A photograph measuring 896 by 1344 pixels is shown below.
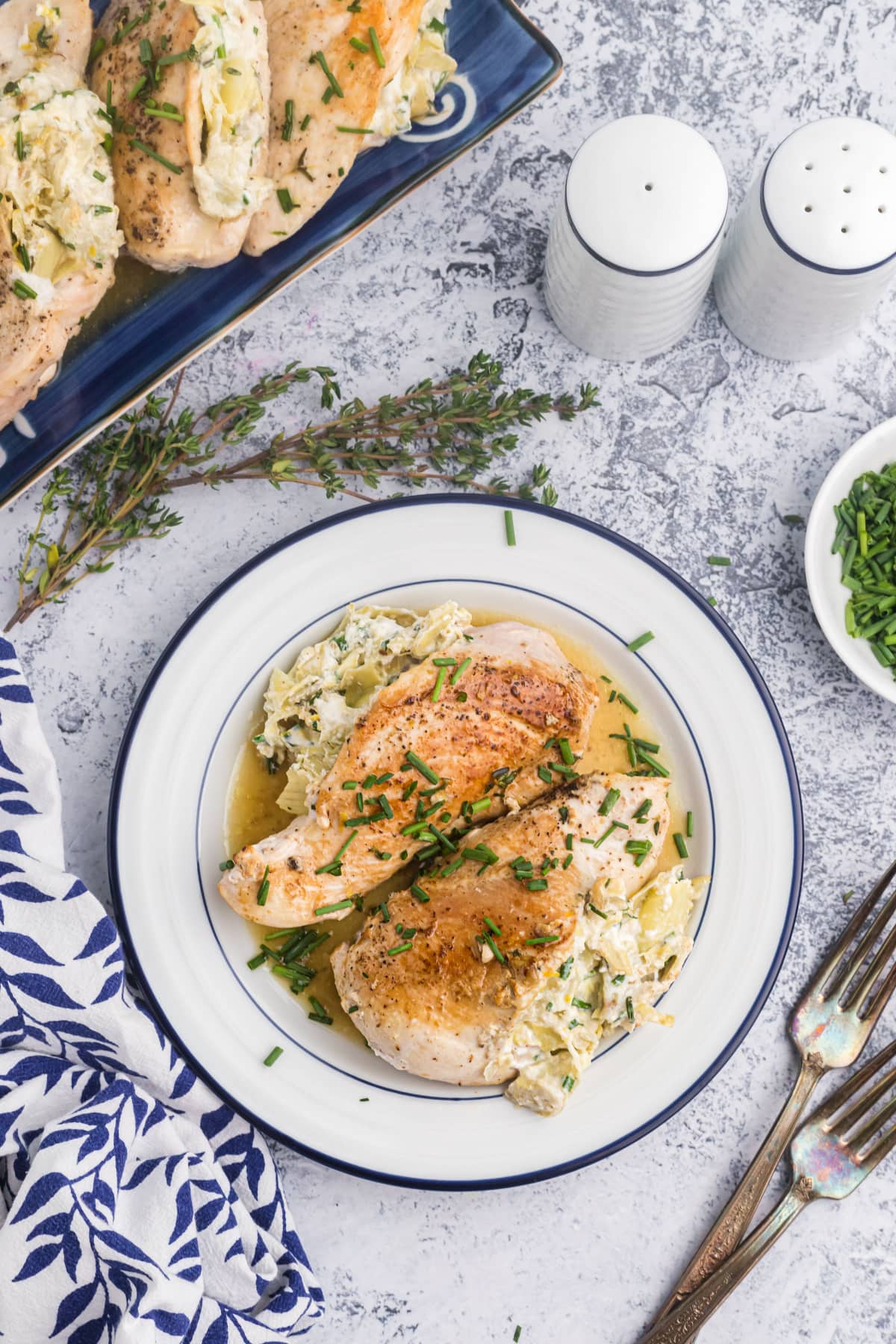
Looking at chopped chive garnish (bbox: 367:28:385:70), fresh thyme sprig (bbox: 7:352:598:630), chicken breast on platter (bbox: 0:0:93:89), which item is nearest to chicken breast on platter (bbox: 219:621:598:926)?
fresh thyme sprig (bbox: 7:352:598:630)

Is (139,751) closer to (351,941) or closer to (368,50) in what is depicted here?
(351,941)

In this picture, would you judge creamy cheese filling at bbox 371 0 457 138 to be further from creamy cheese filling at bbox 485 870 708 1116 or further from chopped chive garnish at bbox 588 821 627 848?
creamy cheese filling at bbox 485 870 708 1116

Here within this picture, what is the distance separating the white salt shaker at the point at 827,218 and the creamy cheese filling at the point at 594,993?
5.21 feet

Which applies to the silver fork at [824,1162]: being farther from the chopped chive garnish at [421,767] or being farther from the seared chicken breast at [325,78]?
the seared chicken breast at [325,78]

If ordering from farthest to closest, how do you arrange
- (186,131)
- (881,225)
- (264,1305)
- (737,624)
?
(737,624) < (264,1305) < (881,225) < (186,131)

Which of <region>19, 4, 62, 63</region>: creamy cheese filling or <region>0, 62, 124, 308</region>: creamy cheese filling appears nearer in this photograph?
<region>0, 62, 124, 308</region>: creamy cheese filling

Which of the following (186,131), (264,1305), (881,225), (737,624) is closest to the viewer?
Result: (186,131)

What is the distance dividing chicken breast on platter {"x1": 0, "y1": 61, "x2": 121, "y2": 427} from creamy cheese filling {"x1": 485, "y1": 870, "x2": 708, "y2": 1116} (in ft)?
6.26

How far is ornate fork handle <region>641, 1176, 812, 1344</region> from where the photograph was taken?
9.77 feet

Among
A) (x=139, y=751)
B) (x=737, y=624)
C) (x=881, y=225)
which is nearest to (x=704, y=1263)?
(x=737, y=624)

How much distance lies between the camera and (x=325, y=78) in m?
2.52

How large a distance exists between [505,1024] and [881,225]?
2154mm

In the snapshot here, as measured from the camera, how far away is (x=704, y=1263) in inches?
119

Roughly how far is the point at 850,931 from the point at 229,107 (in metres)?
2.64
